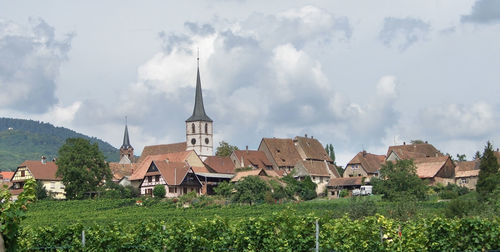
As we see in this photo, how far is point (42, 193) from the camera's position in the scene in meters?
88.2

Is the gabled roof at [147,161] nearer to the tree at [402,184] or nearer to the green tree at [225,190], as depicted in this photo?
the green tree at [225,190]

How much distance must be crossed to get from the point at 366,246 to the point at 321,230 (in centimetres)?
144

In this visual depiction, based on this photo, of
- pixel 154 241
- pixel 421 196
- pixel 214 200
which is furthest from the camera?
pixel 214 200

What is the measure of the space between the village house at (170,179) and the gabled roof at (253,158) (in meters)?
11.7

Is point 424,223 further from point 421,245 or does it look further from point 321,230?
point 321,230

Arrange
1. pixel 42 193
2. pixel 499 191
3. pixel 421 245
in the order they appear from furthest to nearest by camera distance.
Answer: pixel 42 193, pixel 499 191, pixel 421 245

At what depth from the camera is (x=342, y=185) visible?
9150 cm

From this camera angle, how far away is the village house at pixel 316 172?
9796 cm

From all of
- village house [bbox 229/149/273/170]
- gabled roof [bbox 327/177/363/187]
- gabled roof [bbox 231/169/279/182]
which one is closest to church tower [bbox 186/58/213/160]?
village house [bbox 229/149/273/170]

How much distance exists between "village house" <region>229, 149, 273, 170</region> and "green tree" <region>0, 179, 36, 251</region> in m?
83.7

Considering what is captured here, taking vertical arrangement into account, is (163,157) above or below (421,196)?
above

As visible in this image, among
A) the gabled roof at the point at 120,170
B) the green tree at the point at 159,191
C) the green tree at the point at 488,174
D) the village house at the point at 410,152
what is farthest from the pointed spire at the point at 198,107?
the green tree at the point at 488,174

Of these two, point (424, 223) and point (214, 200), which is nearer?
point (424, 223)

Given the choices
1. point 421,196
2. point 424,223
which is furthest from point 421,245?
point 421,196
